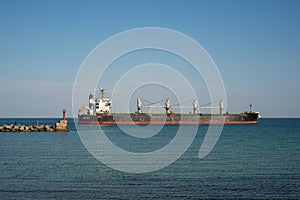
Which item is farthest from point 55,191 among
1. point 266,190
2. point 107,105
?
Result: point 107,105

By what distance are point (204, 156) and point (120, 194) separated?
23731 mm

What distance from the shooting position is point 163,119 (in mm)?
154625

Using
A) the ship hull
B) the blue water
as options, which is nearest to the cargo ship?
the ship hull

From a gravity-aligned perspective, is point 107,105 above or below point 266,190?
above

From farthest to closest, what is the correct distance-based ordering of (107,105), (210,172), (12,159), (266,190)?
(107,105), (12,159), (210,172), (266,190)

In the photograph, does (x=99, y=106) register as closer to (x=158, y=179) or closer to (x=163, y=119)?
(x=163, y=119)

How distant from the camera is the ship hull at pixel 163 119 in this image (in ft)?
474

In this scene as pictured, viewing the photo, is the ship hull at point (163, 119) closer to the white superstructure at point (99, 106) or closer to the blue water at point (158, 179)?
the white superstructure at point (99, 106)

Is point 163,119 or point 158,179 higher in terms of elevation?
point 163,119

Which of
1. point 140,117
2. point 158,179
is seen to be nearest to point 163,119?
point 140,117

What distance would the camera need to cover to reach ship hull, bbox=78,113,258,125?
474ft

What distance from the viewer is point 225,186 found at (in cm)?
3061

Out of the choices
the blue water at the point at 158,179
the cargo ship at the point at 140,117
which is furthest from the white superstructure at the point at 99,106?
the blue water at the point at 158,179

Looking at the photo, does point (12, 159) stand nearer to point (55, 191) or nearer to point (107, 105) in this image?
point (55, 191)
